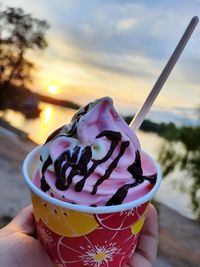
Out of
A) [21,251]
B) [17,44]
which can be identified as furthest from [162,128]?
[21,251]

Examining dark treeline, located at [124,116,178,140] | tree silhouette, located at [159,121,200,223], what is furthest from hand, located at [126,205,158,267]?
tree silhouette, located at [159,121,200,223]

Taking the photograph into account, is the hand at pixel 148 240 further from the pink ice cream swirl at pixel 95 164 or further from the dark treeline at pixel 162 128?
the dark treeline at pixel 162 128

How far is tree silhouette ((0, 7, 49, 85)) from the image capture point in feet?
11.1

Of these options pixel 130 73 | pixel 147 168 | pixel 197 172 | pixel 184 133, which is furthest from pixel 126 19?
pixel 147 168

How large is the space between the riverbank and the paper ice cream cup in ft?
4.78

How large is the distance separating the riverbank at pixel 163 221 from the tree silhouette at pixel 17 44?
30.5 inches

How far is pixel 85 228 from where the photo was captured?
607 millimetres

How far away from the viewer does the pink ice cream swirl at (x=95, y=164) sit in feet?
2.01

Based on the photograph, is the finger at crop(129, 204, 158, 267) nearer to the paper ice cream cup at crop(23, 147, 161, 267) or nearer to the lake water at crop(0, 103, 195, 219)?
the paper ice cream cup at crop(23, 147, 161, 267)

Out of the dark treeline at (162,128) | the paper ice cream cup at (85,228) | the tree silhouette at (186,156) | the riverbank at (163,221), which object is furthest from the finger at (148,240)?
the tree silhouette at (186,156)

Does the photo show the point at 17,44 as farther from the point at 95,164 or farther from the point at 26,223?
the point at 95,164

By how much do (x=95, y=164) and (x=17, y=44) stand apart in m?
3.15

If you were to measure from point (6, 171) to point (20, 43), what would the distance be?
1.25 metres

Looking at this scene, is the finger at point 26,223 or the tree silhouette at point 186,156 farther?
the tree silhouette at point 186,156
